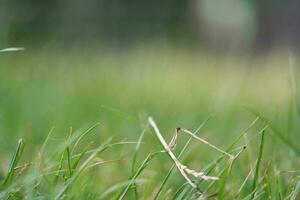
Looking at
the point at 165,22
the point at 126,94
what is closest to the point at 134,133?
the point at 126,94

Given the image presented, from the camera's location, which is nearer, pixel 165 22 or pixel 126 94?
pixel 126 94

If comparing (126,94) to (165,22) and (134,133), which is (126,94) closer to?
(134,133)

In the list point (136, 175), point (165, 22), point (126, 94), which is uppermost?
point (136, 175)

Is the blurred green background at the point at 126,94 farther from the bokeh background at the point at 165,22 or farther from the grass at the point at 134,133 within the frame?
the bokeh background at the point at 165,22

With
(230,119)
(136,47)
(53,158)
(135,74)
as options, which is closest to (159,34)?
(136,47)

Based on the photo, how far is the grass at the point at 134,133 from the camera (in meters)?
0.94

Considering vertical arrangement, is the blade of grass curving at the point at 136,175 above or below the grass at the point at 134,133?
above

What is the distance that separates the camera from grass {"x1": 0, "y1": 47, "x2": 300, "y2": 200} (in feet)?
3.09

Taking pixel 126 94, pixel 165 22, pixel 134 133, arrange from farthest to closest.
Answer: pixel 165 22 < pixel 126 94 < pixel 134 133

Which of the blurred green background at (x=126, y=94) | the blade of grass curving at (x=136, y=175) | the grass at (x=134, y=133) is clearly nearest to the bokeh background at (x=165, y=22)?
the blurred green background at (x=126, y=94)

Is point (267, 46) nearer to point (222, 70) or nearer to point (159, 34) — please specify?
point (159, 34)

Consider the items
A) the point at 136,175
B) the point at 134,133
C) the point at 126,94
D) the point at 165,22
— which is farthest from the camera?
the point at 165,22

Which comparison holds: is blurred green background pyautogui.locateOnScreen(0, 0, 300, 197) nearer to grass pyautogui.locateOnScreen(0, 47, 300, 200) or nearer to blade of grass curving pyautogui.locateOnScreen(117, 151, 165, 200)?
grass pyautogui.locateOnScreen(0, 47, 300, 200)

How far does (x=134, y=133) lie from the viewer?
1.88m
